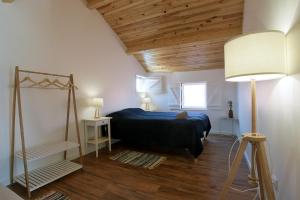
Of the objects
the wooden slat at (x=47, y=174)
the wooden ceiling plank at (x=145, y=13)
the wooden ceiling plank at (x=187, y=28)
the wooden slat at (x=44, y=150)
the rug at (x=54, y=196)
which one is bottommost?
the rug at (x=54, y=196)

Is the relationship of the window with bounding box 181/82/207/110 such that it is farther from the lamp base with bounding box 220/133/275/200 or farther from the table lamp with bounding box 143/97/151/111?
the lamp base with bounding box 220/133/275/200

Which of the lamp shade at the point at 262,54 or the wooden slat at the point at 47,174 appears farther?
the wooden slat at the point at 47,174

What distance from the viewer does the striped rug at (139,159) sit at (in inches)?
113

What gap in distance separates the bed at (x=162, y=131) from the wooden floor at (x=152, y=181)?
285mm

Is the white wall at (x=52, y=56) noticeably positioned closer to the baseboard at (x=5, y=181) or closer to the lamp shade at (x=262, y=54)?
the baseboard at (x=5, y=181)

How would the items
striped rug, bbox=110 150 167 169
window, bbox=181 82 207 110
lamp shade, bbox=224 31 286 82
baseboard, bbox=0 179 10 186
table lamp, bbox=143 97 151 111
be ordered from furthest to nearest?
table lamp, bbox=143 97 151 111 → window, bbox=181 82 207 110 → striped rug, bbox=110 150 167 169 → baseboard, bbox=0 179 10 186 → lamp shade, bbox=224 31 286 82

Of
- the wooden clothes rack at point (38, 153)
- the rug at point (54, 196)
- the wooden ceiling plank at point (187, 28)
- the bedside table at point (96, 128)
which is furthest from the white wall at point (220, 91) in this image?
the rug at point (54, 196)

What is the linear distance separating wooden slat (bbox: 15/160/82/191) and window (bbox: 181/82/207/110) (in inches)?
143

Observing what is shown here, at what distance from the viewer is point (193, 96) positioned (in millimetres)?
5383

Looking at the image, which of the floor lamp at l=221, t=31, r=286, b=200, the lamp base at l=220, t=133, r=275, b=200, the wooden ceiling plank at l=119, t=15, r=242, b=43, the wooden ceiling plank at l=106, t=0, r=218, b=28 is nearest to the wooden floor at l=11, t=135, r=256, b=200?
the lamp base at l=220, t=133, r=275, b=200

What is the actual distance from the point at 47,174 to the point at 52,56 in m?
1.79

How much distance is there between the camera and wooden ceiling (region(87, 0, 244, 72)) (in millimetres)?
3195

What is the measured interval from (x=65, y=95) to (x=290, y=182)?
3.13 m

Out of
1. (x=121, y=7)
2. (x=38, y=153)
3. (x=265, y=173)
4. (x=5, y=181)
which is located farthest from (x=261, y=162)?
(x=121, y=7)
